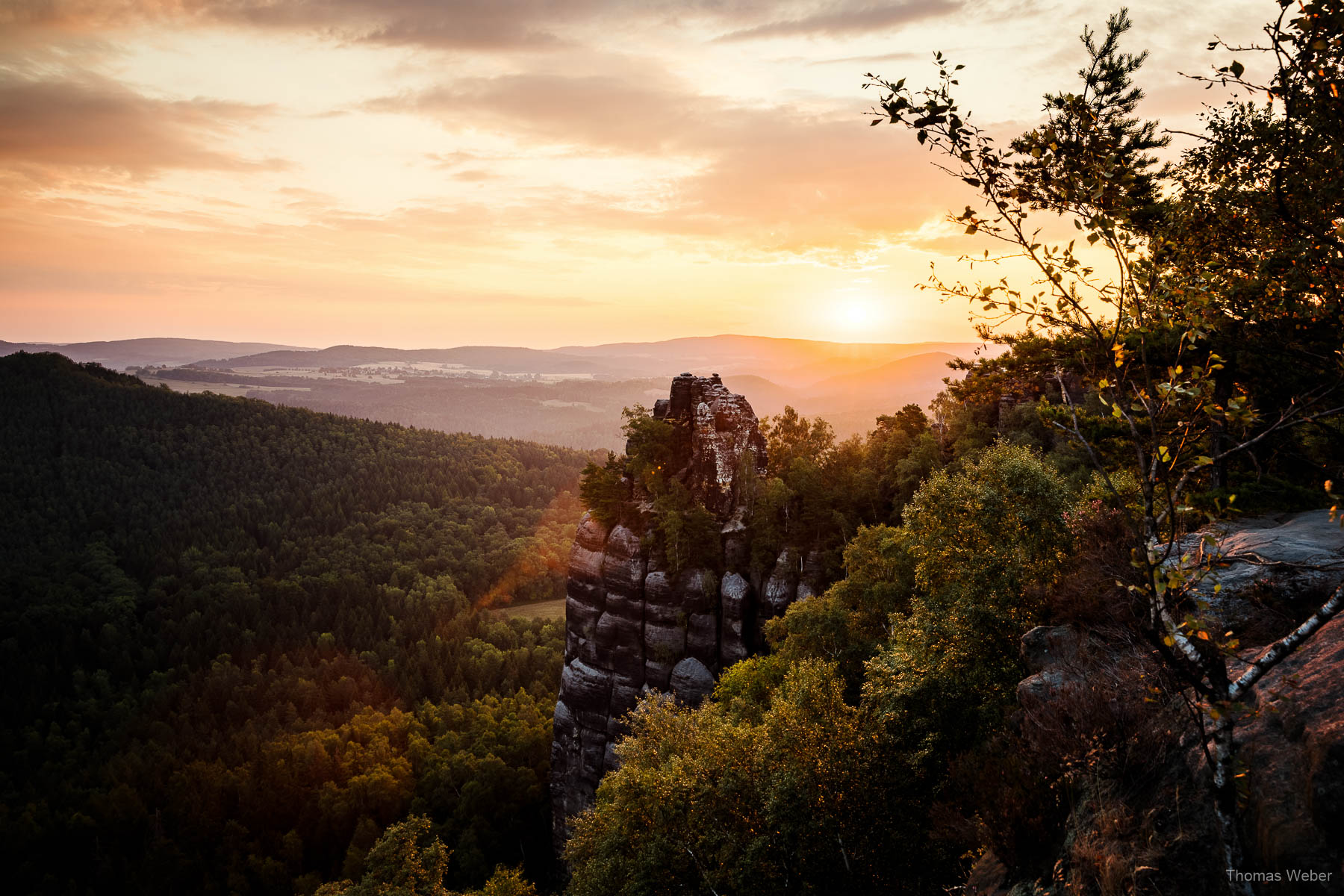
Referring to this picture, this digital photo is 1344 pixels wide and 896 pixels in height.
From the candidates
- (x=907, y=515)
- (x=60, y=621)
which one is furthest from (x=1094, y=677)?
(x=60, y=621)

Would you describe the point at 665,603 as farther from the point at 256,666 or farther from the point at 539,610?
the point at 539,610

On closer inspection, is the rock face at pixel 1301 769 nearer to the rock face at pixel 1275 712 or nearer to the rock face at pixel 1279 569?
the rock face at pixel 1275 712

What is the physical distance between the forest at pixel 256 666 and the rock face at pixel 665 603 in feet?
61.6

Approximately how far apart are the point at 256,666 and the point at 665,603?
91713 mm

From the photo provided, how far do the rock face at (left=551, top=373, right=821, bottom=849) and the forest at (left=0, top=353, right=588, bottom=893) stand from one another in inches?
739

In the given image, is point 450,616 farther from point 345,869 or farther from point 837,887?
point 837,887

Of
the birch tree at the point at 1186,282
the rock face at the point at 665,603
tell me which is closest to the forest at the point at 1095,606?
the birch tree at the point at 1186,282

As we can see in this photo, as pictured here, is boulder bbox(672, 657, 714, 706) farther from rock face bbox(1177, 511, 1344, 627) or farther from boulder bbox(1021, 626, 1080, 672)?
rock face bbox(1177, 511, 1344, 627)

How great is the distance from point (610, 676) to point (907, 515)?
106 ft

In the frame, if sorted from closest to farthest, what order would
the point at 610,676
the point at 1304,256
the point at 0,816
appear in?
the point at 1304,256 < the point at 610,676 < the point at 0,816

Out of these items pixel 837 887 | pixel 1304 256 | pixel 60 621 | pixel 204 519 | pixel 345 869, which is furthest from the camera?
pixel 204 519

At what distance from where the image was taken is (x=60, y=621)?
120062 millimetres

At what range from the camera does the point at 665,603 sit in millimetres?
48312

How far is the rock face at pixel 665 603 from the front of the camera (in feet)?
153
